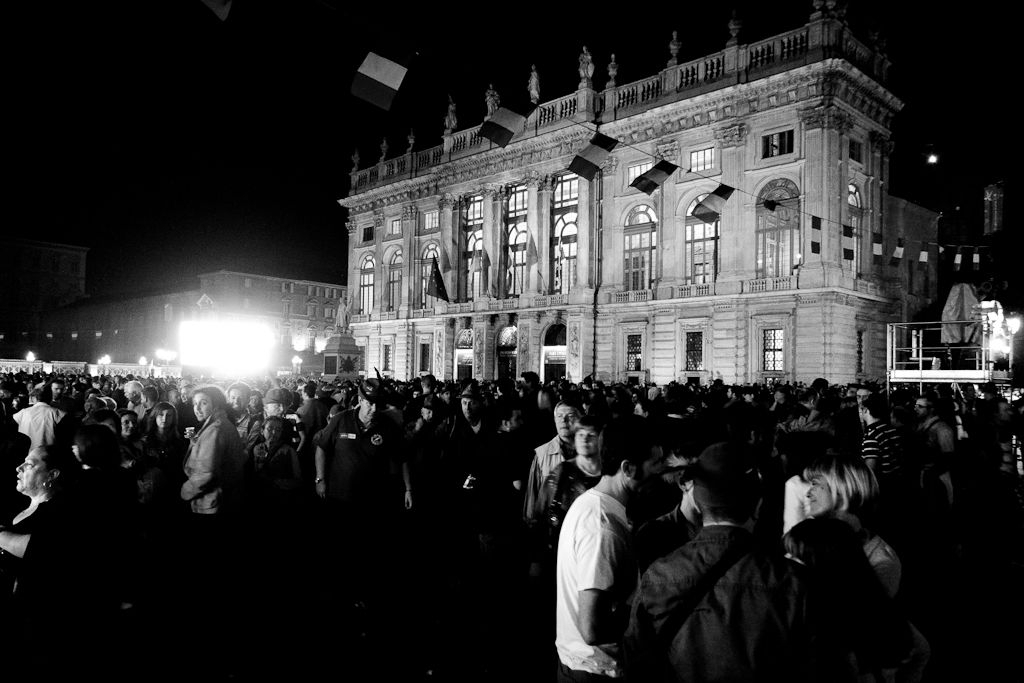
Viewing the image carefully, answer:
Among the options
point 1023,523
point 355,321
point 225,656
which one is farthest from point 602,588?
point 355,321

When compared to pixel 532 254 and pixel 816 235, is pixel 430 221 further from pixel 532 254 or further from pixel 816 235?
pixel 816 235

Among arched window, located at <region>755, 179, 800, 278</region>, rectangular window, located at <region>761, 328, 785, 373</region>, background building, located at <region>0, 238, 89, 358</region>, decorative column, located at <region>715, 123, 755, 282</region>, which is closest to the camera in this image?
arched window, located at <region>755, 179, 800, 278</region>

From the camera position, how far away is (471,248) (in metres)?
44.7

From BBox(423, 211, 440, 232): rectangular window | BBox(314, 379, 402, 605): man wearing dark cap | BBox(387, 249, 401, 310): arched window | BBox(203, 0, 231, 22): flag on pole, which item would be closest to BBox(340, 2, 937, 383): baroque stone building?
BBox(423, 211, 440, 232): rectangular window

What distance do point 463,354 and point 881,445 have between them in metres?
37.4

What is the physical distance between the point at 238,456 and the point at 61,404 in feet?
14.5

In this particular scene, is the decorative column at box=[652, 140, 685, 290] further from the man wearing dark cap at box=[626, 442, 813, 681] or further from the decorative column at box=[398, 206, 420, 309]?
the man wearing dark cap at box=[626, 442, 813, 681]

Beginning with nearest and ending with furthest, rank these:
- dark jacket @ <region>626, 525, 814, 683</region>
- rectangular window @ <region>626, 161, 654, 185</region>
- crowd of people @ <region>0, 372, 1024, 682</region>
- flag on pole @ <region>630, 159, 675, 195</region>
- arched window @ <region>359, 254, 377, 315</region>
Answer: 1. dark jacket @ <region>626, 525, 814, 683</region>
2. crowd of people @ <region>0, 372, 1024, 682</region>
3. flag on pole @ <region>630, 159, 675, 195</region>
4. rectangular window @ <region>626, 161, 654, 185</region>
5. arched window @ <region>359, 254, 377, 315</region>

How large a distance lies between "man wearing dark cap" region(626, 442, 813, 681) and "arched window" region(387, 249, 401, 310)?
47.5 metres

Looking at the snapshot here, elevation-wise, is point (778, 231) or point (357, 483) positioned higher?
point (778, 231)

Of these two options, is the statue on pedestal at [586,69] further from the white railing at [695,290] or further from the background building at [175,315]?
the background building at [175,315]

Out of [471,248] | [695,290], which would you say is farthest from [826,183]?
[471,248]

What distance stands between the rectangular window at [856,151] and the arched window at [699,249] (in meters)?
6.34

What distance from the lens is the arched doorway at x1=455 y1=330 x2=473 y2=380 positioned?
43.9 meters
